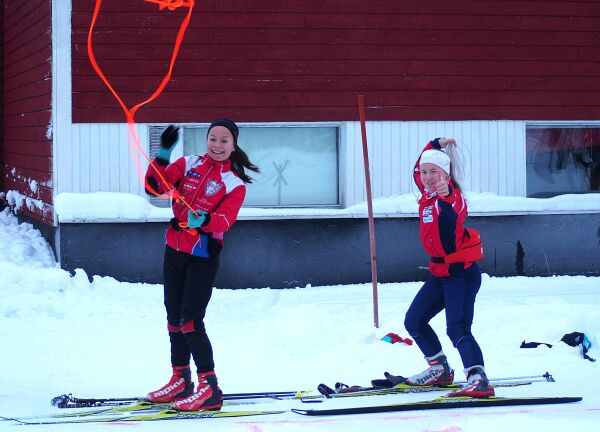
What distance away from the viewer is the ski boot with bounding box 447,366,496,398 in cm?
609

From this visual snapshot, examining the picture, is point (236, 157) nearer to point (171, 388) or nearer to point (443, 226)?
point (443, 226)

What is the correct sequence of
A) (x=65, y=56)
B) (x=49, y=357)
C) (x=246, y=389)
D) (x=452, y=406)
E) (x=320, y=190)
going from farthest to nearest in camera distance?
(x=320, y=190)
(x=65, y=56)
(x=49, y=357)
(x=246, y=389)
(x=452, y=406)

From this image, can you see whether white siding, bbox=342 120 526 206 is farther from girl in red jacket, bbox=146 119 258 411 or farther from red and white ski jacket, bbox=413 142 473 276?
girl in red jacket, bbox=146 119 258 411

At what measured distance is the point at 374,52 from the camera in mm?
11227

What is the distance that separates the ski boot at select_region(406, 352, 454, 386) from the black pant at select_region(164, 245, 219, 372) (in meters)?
1.56

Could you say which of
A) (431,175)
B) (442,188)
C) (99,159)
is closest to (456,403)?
(442,188)

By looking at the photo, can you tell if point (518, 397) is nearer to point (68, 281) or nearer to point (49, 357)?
point (49, 357)

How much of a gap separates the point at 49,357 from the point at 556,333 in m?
4.33

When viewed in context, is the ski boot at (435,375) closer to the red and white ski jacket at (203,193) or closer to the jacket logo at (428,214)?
the jacket logo at (428,214)

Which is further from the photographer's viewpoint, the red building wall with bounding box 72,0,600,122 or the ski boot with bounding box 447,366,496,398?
the red building wall with bounding box 72,0,600,122

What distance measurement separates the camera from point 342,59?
36.6ft

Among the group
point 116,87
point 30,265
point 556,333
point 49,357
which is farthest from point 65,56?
point 556,333

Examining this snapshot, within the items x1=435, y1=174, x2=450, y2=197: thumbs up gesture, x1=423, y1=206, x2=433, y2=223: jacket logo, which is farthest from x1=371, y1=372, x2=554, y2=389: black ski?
x1=435, y1=174, x2=450, y2=197: thumbs up gesture

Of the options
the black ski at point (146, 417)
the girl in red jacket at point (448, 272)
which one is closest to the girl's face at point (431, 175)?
the girl in red jacket at point (448, 272)
